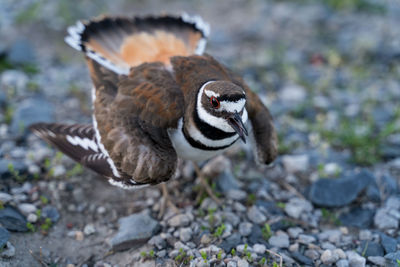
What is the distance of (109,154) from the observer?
4148 mm

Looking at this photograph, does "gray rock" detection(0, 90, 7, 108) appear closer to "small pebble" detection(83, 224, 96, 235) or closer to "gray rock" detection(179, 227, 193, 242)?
"small pebble" detection(83, 224, 96, 235)

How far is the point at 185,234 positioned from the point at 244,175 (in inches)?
53.3

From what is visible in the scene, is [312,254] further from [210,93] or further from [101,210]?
[101,210]

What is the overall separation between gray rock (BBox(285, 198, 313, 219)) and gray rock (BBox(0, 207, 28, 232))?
270 cm

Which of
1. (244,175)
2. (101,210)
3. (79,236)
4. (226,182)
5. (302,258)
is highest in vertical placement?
(244,175)

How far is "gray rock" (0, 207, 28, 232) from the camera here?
402 cm

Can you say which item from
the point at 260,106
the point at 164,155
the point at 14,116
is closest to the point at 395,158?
the point at 260,106

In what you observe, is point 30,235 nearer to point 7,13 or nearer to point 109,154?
point 109,154

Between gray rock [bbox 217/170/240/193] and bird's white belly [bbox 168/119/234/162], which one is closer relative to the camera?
bird's white belly [bbox 168/119/234/162]

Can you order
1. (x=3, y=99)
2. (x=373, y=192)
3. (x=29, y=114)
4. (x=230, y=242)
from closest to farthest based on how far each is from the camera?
(x=230, y=242) < (x=373, y=192) < (x=29, y=114) < (x=3, y=99)

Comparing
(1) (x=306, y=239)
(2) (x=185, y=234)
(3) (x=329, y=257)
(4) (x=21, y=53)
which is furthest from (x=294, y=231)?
(4) (x=21, y=53)

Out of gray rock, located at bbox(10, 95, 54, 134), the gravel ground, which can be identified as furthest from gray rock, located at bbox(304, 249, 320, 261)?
gray rock, located at bbox(10, 95, 54, 134)

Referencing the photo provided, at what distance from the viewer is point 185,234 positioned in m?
4.12

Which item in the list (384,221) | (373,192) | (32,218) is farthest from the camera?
(373,192)
